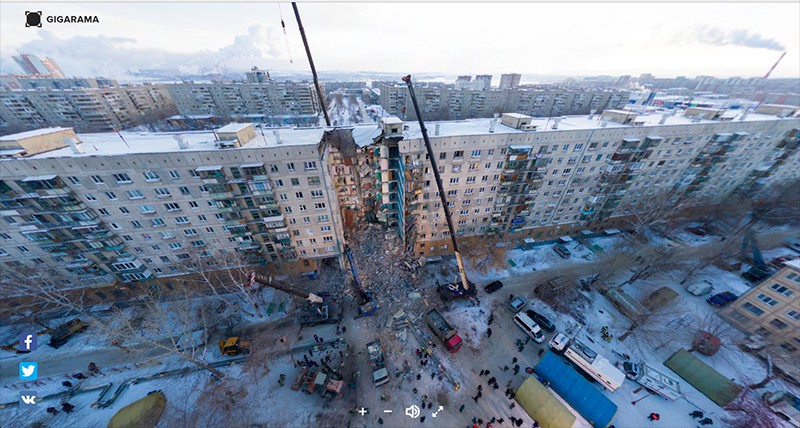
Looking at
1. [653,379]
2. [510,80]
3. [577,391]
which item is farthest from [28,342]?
[510,80]

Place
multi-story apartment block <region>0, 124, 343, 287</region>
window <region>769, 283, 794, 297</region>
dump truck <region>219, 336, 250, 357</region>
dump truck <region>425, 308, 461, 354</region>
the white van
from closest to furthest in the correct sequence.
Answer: multi-story apartment block <region>0, 124, 343, 287</region> < window <region>769, 283, 794, 297</region> < dump truck <region>425, 308, 461, 354</region> < dump truck <region>219, 336, 250, 357</region> < the white van

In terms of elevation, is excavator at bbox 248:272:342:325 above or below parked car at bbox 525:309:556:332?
above

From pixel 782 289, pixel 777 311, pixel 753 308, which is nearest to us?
pixel 782 289

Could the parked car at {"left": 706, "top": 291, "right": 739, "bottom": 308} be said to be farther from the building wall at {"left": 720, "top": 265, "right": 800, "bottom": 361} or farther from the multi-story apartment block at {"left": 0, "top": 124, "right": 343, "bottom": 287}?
the multi-story apartment block at {"left": 0, "top": 124, "right": 343, "bottom": 287}

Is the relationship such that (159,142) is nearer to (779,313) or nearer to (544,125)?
(544,125)

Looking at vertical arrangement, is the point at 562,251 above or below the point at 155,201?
below

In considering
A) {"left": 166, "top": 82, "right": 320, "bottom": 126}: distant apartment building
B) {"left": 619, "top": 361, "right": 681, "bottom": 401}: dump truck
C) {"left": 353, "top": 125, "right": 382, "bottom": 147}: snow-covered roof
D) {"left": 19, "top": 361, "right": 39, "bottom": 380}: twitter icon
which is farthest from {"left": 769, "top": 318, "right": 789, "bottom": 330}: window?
{"left": 166, "top": 82, "right": 320, "bottom": 126}: distant apartment building

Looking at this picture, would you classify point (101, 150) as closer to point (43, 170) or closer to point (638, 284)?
point (43, 170)

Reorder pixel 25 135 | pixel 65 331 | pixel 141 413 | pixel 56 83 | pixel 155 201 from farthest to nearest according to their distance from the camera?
pixel 56 83
pixel 65 331
pixel 155 201
pixel 25 135
pixel 141 413
